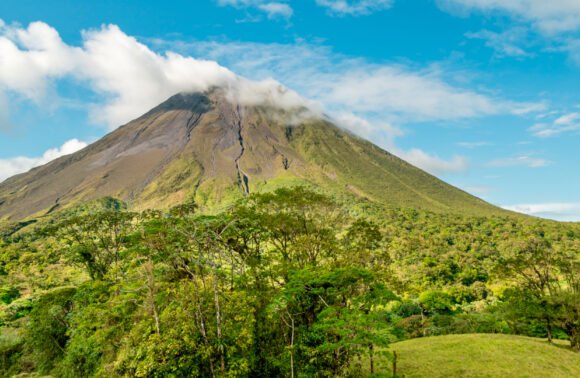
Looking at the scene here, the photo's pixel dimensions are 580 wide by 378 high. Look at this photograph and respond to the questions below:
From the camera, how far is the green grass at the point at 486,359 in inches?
754

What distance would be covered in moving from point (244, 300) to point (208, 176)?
504 feet

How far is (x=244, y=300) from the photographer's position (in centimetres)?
1552

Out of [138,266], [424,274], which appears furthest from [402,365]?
[424,274]

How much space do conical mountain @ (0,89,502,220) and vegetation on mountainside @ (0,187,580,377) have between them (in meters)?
111

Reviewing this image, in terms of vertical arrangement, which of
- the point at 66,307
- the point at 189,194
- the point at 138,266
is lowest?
the point at 66,307

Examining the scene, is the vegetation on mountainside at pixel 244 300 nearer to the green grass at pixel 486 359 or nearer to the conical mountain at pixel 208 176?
the green grass at pixel 486 359

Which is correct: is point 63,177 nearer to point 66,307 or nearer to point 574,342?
point 66,307

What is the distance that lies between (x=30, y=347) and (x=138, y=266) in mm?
17456

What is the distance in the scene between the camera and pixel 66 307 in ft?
91.7

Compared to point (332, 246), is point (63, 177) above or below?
above

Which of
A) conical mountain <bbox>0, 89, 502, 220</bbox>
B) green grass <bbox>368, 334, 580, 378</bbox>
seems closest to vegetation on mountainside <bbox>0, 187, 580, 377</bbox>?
green grass <bbox>368, 334, 580, 378</bbox>

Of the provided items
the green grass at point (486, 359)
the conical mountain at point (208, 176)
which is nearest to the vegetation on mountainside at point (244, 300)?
the green grass at point (486, 359)

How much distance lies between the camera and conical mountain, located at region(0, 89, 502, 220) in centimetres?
14739

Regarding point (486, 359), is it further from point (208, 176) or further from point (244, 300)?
point (208, 176)
